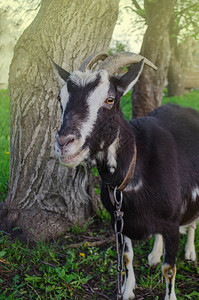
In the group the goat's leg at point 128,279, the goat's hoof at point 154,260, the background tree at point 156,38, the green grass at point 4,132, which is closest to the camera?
the goat's leg at point 128,279

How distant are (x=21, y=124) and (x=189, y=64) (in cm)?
1135

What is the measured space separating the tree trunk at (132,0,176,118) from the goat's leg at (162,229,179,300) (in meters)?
2.98

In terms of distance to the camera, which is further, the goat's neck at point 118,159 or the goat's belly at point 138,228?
the goat's belly at point 138,228

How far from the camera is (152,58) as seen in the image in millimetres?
5180

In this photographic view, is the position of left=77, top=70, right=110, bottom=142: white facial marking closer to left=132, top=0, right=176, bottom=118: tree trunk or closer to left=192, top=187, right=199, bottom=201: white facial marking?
left=192, top=187, right=199, bottom=201: white facial marking

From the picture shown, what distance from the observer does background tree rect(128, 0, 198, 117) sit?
4953mm

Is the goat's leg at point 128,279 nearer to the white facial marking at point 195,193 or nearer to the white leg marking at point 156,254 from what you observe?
the white leg marking at point 156,254

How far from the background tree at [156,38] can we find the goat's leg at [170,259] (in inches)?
117

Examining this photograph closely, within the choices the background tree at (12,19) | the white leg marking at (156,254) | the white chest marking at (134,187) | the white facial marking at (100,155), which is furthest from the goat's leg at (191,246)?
the background tree at (12,19)

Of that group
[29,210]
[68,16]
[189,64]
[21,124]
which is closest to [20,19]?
[68,16]

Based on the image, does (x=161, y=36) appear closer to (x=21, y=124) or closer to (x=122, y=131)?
(x=21, y=124)

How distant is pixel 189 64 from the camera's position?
13180mm

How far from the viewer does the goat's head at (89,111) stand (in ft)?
6.57

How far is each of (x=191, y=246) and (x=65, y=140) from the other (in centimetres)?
215
